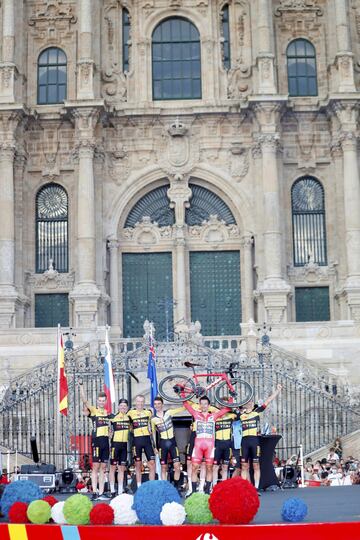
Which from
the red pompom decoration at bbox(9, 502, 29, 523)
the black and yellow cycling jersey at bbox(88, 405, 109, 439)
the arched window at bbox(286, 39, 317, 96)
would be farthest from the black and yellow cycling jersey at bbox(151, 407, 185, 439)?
the arched window at bbox(286, 39, 317, 96)

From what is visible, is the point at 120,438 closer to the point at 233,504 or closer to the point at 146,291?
the point at 233,504

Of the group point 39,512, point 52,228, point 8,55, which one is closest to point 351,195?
point 52,228


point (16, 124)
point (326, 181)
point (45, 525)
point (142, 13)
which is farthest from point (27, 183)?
point (45, 525)

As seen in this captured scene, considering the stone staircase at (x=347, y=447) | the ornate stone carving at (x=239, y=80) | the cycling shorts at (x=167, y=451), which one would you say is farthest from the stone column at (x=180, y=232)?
the cycling shorts at (x=167, y=451)

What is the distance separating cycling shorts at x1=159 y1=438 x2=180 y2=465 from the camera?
60.1ft

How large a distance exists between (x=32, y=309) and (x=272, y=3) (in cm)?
1538

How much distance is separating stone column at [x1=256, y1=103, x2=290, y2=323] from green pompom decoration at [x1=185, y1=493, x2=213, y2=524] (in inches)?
1001

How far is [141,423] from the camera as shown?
1834 cm

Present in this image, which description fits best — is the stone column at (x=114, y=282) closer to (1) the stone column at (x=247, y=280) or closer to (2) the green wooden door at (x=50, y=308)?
(2) the green wooden door at (x=50, y=308)

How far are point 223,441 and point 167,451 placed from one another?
102cm

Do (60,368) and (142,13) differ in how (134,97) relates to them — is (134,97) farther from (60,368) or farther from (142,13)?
(60,368)

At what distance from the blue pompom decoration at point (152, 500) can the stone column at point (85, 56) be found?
28368mm

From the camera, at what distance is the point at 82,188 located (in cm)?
3853

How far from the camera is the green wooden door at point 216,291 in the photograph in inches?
1560
